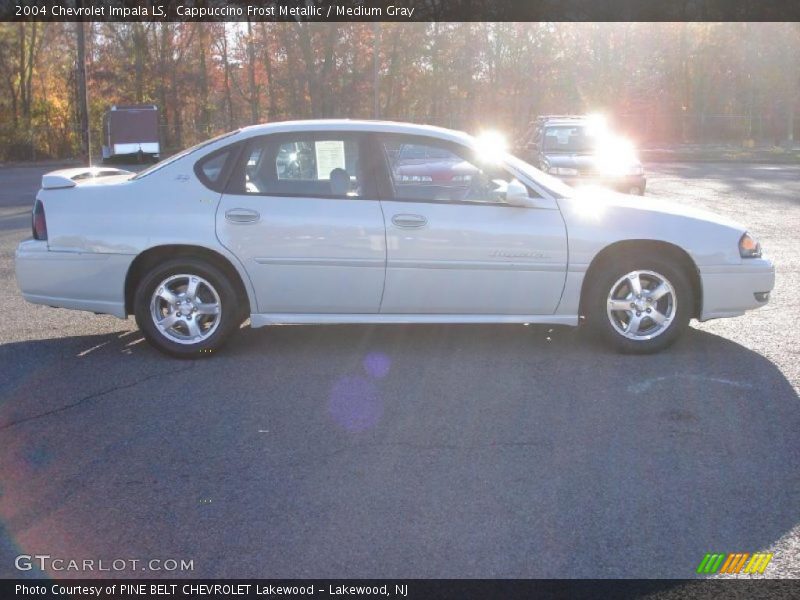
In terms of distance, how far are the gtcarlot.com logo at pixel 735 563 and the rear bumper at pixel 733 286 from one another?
3.29m

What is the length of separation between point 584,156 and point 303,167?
36.3 feet

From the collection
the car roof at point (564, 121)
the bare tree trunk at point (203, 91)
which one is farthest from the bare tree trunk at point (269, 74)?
the car roof at point (564, 121)

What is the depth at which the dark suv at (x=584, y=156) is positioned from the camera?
16641mm

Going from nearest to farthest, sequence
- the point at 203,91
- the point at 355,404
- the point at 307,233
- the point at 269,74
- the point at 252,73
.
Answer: the point at 355,404, the point at 307,233, the point at 269,74, the point at 252,73, the point at 203,91

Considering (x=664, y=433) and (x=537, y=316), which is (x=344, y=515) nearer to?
(x=664, y=433)

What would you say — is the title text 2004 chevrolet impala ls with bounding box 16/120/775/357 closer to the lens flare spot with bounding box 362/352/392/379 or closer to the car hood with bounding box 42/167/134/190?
the car hood with bounding box 42/167/134/190

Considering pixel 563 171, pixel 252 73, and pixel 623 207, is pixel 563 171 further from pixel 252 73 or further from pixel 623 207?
pixel 252 73

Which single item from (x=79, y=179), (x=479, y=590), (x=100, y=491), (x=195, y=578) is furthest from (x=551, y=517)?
(x=79, y=179)

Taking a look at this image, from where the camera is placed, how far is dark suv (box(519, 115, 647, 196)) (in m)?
16.6

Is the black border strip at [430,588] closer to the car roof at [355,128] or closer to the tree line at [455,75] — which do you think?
the car roof at [355,128]

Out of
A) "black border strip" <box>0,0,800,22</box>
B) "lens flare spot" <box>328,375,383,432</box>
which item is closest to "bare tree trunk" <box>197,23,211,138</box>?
"black border strip" <box>0,0,800,22</box>

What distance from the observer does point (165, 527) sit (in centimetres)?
393

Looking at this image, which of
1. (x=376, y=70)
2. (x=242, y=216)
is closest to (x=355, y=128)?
(x=242, y=216)

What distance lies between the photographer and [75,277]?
6.65 m
